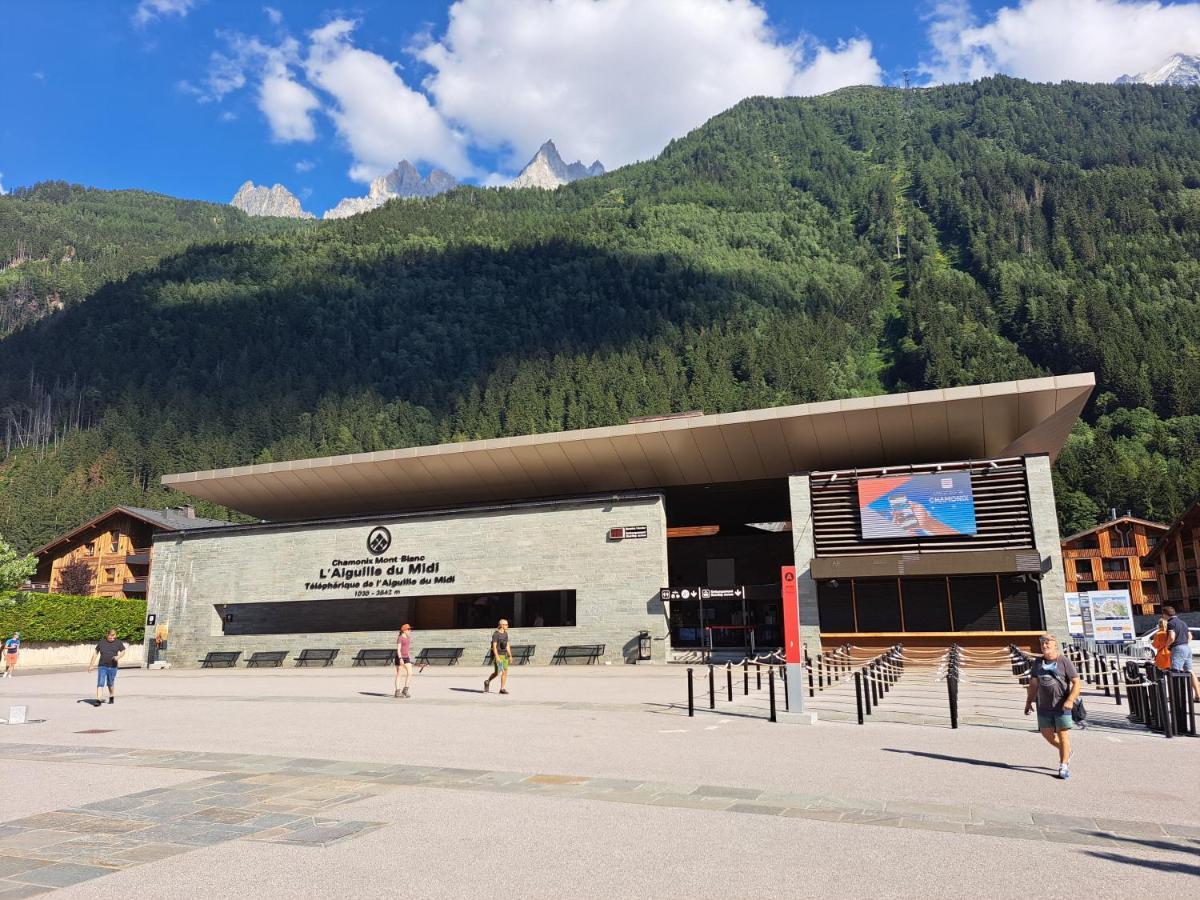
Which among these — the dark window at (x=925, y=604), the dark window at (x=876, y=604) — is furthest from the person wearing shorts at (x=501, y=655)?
the dark window at (x=925, y=604)

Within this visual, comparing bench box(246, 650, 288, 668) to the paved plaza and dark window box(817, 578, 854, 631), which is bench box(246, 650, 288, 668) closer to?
the paved plaza

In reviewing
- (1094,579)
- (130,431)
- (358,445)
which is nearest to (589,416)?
(358,445)

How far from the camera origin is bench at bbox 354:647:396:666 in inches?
1223

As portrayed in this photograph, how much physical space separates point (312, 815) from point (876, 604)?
24.6 meters

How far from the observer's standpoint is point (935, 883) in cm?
508

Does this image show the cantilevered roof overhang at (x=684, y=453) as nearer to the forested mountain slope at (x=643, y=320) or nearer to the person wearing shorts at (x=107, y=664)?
the person wearing shorts at (x=107, y=664)

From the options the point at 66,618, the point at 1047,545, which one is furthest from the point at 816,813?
the point at 66,618

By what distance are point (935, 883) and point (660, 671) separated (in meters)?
20.2

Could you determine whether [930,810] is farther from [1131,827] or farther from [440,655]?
[440,655]

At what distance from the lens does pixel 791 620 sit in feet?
45.0

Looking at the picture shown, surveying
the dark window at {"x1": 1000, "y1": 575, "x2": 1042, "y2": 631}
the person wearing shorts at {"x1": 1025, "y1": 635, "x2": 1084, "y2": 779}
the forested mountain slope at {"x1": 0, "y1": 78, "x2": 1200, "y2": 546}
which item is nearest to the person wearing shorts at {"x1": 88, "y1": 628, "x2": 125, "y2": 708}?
the person wearing shorts at {"x1": 1025, "y1": 635, "x2": 1084, "y2": 779}

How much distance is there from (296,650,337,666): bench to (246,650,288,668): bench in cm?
79

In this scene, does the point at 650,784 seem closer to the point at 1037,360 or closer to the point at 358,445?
the point at 358,445

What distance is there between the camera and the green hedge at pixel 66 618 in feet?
125
